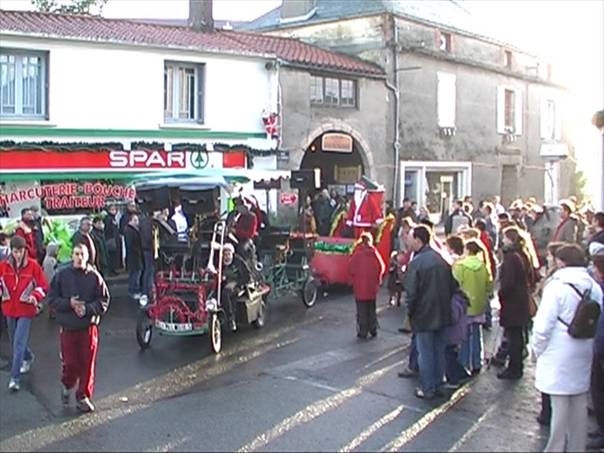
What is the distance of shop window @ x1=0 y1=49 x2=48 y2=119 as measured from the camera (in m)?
17.8

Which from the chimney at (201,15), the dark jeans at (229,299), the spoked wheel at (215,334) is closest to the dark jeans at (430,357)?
the spoked wheel at (215,334)

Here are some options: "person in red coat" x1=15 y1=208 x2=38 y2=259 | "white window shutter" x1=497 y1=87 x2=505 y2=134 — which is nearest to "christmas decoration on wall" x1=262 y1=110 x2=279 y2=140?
"person in red coat" x1=15 y1=208 x2=38 y2=259

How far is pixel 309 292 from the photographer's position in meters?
14.5

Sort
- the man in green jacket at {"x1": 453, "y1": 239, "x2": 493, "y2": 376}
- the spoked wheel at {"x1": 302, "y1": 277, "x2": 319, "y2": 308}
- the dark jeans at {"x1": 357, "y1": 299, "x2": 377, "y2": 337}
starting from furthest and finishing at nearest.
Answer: the spoked wheel at {"x1": 302, "y1": 277, "x2": 319, "y2": 308}, the dark jeans at {"x1": 357, "y1": 299, "x2": 377, "y2": 337}, the man in green jacket at {"x1": 453, "y1": 239, "x2": 493, "y2": 376}

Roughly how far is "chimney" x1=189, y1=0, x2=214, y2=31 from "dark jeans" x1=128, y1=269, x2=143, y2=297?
35.8 ft

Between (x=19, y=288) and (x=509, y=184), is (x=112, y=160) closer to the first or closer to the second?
(x=19, y=288)

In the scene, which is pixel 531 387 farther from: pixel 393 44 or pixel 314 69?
pixel 393 44

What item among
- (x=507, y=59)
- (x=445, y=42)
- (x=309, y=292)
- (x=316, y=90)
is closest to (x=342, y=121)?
(x=316, y=90)

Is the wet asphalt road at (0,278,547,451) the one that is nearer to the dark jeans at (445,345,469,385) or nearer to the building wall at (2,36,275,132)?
the dark jeans at (445,345,469,385)

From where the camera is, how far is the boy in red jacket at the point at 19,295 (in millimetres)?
8805

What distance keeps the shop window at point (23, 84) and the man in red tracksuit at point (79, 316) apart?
10895 millimetres

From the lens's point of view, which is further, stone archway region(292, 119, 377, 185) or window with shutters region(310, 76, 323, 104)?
window with shutters region(310, 76, 323, 104)

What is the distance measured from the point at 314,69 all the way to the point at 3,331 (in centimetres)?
1288

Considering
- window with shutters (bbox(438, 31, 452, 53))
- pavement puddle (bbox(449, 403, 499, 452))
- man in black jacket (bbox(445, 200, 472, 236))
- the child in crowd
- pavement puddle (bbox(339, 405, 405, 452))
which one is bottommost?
pavement puddle (bbox(449, 403, 499, 452))
